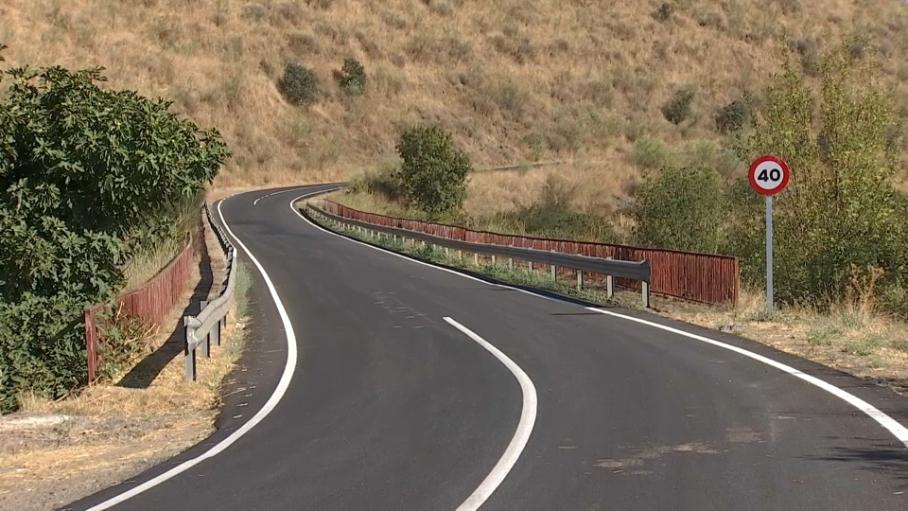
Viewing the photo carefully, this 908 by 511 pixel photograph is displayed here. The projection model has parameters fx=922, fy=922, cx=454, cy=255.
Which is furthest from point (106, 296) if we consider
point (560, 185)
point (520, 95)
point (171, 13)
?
point (171, 13)

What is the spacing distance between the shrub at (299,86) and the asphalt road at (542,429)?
2926 inches

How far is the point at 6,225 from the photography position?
1345 cm

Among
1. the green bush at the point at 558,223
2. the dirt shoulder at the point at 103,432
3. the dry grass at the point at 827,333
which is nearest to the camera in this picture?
the dirt shoulder at the point at 103,432

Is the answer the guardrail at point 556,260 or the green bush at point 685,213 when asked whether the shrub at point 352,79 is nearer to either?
the guardrail at point 556,260

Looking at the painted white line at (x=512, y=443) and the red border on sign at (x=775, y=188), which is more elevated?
the red border on sign at (x=775, y=188)

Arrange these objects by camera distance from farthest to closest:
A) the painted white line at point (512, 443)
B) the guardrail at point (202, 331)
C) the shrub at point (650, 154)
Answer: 1. the shrub at point (650, 154)
2. the guardrail at point (202, 331)
3. the painted white line at point (512, 443)

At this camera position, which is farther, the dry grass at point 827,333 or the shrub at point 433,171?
the shrub at point 433,171

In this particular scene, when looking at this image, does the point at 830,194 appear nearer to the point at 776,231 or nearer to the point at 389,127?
the point at 776,231

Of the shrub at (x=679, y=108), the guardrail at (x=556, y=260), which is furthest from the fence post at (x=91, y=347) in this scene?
the shrub at (x=679, y=108)

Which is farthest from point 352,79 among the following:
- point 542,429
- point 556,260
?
point 542,429

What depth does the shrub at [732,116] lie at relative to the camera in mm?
82688

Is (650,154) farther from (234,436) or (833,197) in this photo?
(234,436)

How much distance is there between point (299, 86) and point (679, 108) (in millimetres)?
36932

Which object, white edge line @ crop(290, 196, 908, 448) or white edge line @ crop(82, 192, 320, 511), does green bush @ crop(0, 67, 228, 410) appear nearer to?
white edge line @ crop(82, 192, 320, 511)
